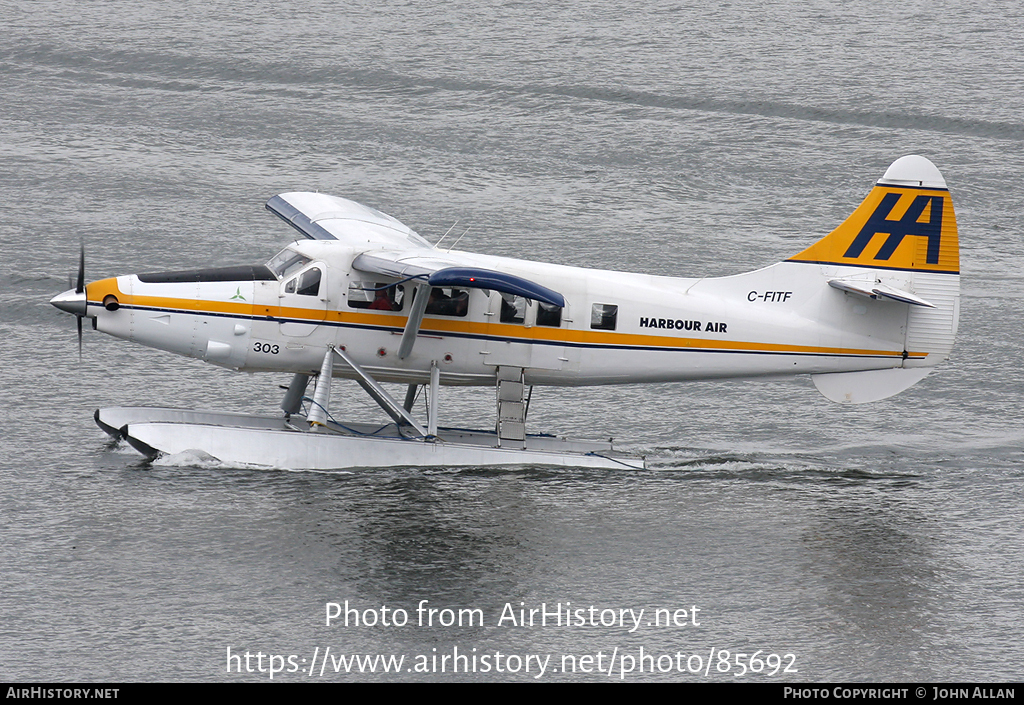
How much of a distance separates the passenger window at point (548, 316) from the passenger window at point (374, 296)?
82.1 inches

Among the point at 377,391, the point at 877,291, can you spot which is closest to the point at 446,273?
the point at 377,391

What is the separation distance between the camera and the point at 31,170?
110ft

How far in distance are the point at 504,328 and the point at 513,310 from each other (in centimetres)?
31

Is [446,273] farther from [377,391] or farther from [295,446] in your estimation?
[295,446]

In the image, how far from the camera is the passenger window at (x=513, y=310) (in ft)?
65.6

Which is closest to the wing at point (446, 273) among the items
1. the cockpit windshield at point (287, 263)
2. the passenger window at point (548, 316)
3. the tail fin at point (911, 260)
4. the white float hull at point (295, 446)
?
the passenger window at point (548, 316)

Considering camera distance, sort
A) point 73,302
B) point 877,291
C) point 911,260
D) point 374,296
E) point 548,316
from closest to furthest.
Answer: point 73,302, point 374,296, point 877,291, point 548,316, point 911,260

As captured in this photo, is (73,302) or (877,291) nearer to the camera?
(73,302)

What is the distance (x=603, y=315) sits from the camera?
20.2 m

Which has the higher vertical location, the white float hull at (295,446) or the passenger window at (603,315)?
the passenger window at (603,315)

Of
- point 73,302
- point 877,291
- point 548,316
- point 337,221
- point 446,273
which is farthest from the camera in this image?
point 337,221

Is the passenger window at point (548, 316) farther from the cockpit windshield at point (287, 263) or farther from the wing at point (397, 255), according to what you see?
the cockpit windshield at point (287, 263)

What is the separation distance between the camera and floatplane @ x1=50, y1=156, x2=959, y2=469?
63.9 ft

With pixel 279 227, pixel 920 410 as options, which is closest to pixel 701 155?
pixel 279 227
